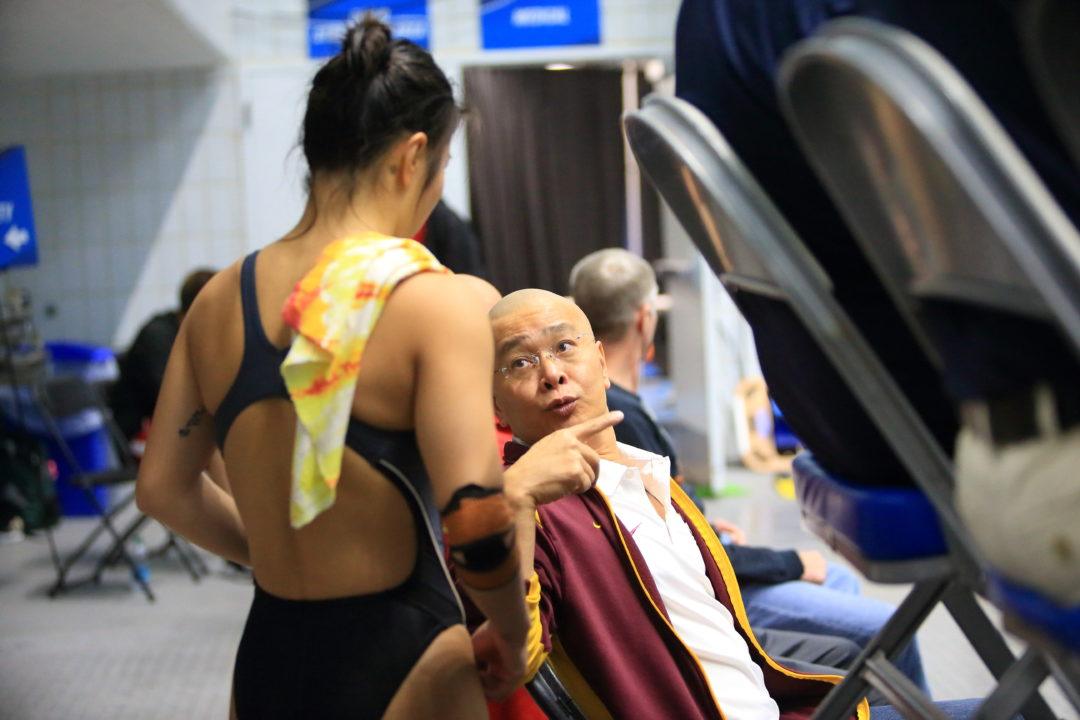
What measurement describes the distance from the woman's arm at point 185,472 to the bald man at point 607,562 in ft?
1.18

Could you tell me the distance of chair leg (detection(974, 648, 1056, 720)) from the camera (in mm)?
1009

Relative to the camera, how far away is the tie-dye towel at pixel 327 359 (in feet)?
3.48

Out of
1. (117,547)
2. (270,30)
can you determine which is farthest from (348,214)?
(270,30)

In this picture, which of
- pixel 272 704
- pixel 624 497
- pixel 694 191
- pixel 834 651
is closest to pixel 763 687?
pixel 624 497

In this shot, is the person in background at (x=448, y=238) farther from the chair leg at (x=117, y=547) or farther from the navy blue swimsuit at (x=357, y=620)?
the navy blue swimsuit at (x=357, y=620)

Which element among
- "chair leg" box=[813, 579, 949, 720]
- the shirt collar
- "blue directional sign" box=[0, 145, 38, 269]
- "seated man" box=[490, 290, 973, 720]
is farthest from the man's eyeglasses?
"blue directional sign" box=[0, 145, 38, 269]

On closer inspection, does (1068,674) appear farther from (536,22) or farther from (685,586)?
(536,22)

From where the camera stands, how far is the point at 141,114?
6828 mm

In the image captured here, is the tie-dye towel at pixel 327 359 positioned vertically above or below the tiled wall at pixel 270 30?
below

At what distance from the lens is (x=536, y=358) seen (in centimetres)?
171

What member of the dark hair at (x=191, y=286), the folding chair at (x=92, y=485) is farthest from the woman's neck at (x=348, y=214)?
the folding chair at (x=92, y=485)

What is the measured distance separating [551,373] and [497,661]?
0.58 metres

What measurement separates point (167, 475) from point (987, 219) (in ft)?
3.16

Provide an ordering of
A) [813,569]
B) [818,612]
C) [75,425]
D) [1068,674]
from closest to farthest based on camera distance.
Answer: [1068,674] < [818,612] < [813,569] < [75,425]
